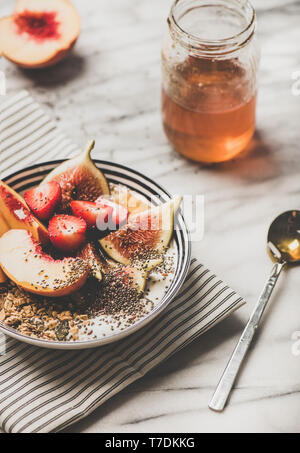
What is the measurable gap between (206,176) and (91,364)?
0.52 meters

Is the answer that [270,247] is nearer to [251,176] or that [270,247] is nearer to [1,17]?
[251,176]

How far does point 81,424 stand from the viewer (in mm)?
984

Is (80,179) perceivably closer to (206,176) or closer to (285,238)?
(206,176)

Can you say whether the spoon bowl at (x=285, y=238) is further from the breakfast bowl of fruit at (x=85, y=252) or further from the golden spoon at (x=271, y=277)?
the breakfast bowl of fruit at (x=85, y=252)

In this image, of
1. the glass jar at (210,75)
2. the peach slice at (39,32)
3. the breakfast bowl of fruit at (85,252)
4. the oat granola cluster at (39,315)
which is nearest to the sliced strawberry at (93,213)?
the breakfast bowl of fruit at (85,252)

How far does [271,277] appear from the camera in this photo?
3.75ft

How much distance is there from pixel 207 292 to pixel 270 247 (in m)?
0.18

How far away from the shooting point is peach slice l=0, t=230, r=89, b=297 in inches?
39.3

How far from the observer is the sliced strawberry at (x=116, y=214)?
1123mm

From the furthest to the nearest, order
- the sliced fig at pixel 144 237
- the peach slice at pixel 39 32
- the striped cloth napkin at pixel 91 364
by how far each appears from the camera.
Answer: the peach slice at pixel 39 32
the sliced fig at pixel 144 237
the striped cloth napkin at pixel 91 364

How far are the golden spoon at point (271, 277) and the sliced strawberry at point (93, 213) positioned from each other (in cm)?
33

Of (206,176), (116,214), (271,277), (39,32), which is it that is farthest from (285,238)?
(39,32)
